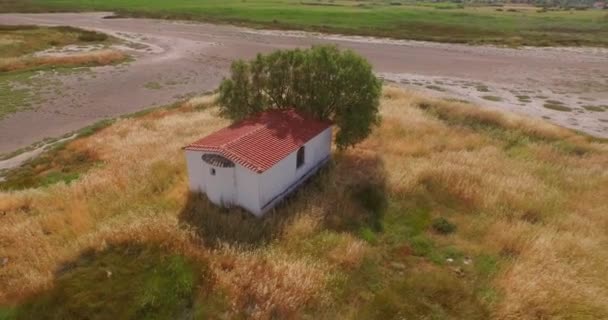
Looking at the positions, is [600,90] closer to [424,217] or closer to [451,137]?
[451,137]

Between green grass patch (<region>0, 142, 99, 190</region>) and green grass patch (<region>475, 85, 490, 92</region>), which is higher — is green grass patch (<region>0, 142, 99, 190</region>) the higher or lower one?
the lower one

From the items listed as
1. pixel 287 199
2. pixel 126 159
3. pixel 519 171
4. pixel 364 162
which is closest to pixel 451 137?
pixel 519 171

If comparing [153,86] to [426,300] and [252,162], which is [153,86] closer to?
[252,162]

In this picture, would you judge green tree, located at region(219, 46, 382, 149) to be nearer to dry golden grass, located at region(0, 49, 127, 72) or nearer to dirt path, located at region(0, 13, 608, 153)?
dirt path, located at region(0, 13, 608, 153)

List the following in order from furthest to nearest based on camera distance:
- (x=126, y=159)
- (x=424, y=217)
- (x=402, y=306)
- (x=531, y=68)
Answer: (x=531, y=68) < (x=126, y=159) < (x=424, y=217) < (x=402, y=306)

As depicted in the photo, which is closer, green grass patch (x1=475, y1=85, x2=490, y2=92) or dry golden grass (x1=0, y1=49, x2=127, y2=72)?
green grass patch (x1=475, y1=85, x2=490, y2=92)

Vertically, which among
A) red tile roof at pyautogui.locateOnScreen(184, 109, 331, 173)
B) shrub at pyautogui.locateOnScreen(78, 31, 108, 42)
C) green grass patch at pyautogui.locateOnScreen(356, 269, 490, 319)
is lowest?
green grass patch at pyautogui.locateOnScreen(356, 269, 490, 319)

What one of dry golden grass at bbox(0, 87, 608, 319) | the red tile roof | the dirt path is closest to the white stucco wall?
the red tile roof
